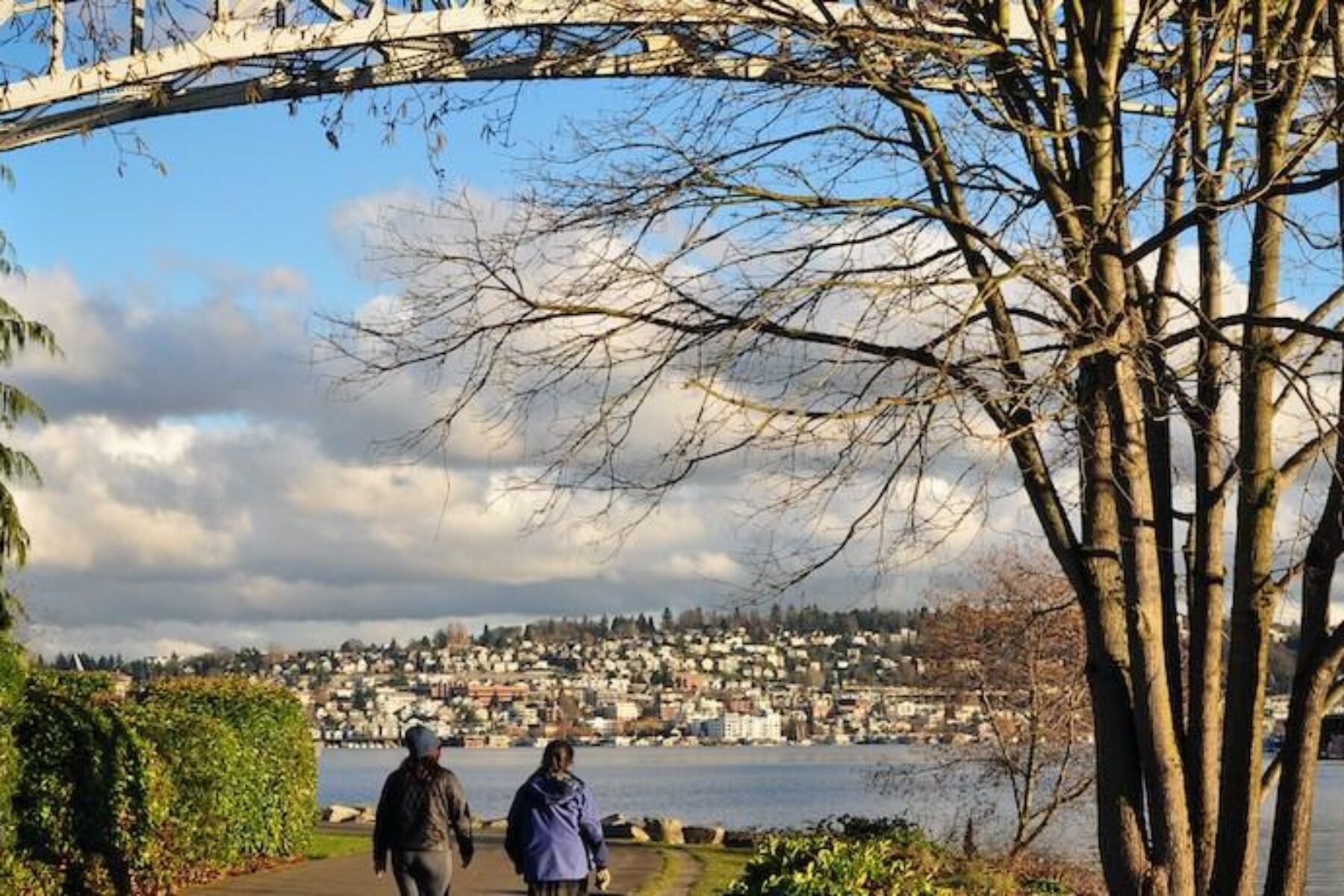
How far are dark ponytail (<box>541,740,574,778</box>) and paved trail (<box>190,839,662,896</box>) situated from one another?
19.9ft

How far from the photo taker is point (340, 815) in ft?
113

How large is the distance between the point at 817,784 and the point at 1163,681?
3641 inches

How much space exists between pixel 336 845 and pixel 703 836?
5.37m

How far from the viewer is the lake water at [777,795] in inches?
1328

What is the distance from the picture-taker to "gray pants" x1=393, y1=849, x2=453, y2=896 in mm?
12758

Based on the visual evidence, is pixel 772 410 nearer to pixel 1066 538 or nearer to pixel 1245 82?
pixel 1066 538

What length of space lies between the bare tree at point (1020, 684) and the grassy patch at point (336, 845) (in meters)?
7.50

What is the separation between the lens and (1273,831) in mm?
12367

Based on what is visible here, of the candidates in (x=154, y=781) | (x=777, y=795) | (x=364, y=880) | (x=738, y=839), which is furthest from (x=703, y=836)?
(x=777, y=795)

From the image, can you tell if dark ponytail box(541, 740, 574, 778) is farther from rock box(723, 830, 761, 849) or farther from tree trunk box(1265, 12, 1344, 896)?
rock box(723, 830, 761, 849)

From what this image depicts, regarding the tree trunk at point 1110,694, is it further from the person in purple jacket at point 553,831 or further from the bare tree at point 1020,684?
the bare tree at point 1020,684

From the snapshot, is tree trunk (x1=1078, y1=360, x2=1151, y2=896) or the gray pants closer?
tree trunk (x1=1078, y1=360, x2=1151, y2=896)

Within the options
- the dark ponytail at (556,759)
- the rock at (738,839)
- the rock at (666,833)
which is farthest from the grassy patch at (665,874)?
the dark ponytail at (556,759)

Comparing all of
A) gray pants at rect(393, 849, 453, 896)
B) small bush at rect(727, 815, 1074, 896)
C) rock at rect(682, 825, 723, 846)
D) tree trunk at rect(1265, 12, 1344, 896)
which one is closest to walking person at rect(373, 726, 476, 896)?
gray pants at rect(393, 849, 453, 896)
